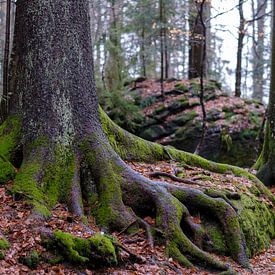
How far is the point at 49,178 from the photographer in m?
6.05

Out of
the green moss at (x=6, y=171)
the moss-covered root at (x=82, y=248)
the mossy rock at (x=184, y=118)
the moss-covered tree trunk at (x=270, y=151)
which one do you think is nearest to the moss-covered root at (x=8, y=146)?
the green moss at (x=6, y=171)

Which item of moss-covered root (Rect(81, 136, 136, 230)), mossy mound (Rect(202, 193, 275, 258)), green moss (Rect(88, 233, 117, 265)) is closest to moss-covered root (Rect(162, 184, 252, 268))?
mossy mound (Rect(202, 193, 275, 258))

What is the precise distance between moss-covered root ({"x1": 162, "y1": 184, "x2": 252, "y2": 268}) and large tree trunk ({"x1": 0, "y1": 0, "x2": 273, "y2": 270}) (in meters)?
0.02

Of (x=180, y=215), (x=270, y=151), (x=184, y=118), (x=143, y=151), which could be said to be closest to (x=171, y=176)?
(x=143, y=151)

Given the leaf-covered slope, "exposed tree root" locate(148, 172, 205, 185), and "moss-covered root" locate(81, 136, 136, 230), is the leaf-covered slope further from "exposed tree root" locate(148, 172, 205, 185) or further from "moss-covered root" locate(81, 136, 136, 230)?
"moss-covered root" locate(81, 136, 136, 230)

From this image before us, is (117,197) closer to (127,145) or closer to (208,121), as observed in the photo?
(127,145)

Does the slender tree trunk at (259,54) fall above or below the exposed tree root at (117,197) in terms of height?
above

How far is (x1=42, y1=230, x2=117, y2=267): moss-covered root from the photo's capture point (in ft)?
15.8

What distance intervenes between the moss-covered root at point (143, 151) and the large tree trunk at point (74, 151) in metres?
0.95

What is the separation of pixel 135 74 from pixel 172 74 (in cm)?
2068

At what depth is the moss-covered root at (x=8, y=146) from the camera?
→ 6141 millimetres

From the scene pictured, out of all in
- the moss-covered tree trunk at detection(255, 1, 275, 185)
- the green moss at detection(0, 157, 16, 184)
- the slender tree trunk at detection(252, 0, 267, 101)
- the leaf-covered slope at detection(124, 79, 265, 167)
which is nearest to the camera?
the green moss at detection(0, 157, 16, 184)

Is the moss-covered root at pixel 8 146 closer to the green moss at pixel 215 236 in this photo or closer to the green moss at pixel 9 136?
the green moss at pixel 9 136

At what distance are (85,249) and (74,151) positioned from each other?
74.8 inches
